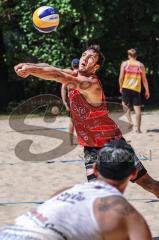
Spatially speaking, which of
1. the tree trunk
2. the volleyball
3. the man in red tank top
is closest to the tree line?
the tree trunk

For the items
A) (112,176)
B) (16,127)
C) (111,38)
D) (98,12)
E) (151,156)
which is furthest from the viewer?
(111,38)

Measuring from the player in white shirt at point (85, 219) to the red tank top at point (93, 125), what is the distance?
2.60 metres

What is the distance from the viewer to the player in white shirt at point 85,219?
2748 millimetres

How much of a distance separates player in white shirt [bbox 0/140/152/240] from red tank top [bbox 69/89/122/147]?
2601 mm

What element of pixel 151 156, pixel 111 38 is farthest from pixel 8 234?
pixel 111 38

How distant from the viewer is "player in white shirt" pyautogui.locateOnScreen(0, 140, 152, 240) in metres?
2.75

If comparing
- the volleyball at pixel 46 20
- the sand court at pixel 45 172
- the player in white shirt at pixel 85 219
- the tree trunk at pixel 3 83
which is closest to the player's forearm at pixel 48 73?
the sand court at pixel 45 172

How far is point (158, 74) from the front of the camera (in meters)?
18.6

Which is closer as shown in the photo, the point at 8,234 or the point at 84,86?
the point at 8,234

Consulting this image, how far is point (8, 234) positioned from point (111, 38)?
15.8 metres

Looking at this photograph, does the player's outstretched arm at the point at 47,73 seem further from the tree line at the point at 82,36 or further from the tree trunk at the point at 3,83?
the tree trunk at the point at 3,83

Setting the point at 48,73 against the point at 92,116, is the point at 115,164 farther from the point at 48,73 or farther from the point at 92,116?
the point at 92,116

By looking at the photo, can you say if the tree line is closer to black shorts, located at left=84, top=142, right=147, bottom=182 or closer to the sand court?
the sand court

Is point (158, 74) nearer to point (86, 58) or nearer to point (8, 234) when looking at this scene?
point (86, 58)
